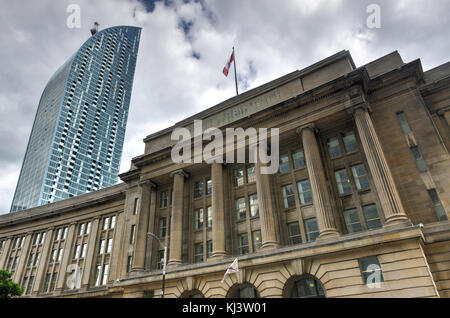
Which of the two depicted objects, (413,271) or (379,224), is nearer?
(413,271)

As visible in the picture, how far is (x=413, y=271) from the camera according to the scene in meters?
Result: 18.6

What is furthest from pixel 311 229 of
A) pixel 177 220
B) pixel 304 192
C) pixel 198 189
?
pixel 198 189

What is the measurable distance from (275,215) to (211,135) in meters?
11.0

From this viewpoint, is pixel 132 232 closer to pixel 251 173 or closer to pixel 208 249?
pixel 208 249

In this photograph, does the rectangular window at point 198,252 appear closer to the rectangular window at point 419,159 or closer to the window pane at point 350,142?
the window pane at point 350,142

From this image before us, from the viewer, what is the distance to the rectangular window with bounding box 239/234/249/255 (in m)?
28.0

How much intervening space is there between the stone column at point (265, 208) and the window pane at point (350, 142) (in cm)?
740

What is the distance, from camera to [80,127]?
144000 millimetres

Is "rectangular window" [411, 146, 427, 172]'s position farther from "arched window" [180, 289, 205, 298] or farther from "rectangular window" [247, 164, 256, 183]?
"arched window" [180, 289, 205, 298]

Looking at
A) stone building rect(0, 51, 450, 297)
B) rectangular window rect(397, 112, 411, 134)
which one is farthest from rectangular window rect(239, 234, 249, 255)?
rectangular window rect(397, 112, 411, 134)

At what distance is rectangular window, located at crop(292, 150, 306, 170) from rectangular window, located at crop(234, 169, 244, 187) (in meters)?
5.74
